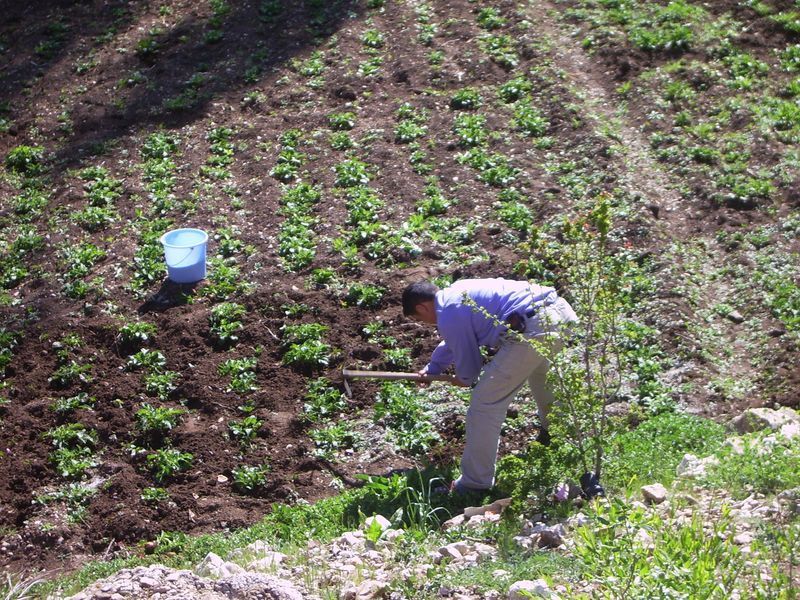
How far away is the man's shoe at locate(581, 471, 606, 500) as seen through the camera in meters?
6.00

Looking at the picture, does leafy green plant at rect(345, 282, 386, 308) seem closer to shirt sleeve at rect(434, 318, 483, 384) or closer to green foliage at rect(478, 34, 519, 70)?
shirt sleeve at rect(434, 318, 483, 384)

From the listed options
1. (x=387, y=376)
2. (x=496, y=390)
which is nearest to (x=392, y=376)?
(x=387, y=376)

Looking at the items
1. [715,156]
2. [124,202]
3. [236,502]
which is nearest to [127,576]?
[236,502]

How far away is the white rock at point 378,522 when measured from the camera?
6.04m

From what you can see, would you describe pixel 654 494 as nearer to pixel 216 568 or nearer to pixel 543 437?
pixel 543 437

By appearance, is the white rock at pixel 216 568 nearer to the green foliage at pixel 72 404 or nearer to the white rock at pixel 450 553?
the white rock at pixel 450 553

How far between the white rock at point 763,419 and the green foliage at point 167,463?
12.3ft

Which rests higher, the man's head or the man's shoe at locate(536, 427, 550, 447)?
the man's head

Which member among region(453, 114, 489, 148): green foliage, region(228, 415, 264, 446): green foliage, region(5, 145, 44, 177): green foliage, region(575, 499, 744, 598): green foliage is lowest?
region(228, 415, 264, 446): green foliage

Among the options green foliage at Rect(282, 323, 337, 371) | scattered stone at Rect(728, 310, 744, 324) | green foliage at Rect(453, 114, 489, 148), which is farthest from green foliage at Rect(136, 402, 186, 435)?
green foliage at Rect(453, 114, 489, 148)

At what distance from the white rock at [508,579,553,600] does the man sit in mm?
1791

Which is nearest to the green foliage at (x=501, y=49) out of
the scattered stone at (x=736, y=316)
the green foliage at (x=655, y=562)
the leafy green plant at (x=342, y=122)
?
the leafy green plant at (x=342, y=122)

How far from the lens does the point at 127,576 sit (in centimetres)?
566

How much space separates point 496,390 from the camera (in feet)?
21.9
